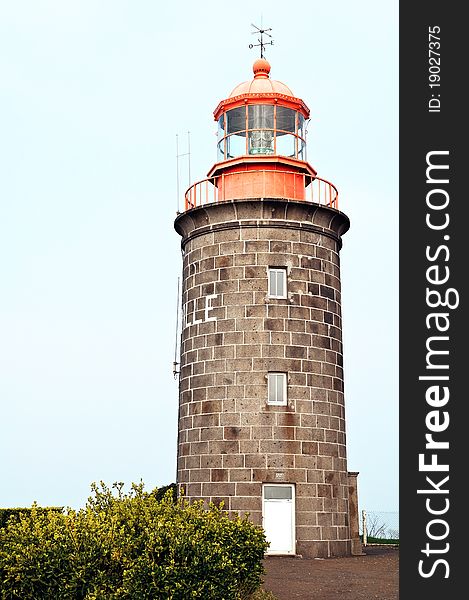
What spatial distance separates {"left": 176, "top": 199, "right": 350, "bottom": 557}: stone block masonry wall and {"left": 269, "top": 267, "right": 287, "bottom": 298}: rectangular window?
15cm

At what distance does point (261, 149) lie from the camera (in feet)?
74.5

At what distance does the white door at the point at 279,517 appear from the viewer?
66.0 ft

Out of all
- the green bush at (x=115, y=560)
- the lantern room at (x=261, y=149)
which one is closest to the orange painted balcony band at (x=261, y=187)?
the lantern room at (x=261, y=149)

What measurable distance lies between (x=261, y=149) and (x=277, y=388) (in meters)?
6.50

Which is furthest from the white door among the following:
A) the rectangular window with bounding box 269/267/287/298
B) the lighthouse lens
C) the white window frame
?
the lighthouse lens

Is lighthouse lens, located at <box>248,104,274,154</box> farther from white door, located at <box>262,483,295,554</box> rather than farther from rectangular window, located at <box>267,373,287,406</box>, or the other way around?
white door, located at <box>262,483,295,554</box>

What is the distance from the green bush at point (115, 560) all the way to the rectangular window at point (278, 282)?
1021 centimetres

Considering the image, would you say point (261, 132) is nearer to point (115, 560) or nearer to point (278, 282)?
point (278, 282)

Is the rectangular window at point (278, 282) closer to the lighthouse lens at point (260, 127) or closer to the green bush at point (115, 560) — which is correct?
the lighthouse lens at point (260, 127)

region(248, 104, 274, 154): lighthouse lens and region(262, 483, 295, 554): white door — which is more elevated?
region(248, 104, 274, 154): lighthouse lens

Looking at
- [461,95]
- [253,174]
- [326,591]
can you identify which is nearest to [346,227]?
[253,174]

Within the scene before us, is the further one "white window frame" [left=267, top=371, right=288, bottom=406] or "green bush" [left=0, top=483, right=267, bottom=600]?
"white window frame" [left=267, top=371, right=288, bottom=406]

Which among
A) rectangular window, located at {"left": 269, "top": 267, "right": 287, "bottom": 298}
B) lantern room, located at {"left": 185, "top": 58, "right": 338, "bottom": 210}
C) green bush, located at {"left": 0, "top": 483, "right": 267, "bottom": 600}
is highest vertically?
lantern room, located at {"left": 185, "top": 58, "right": 338, "bottom": 210}

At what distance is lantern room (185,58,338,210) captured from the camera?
2245 cm
